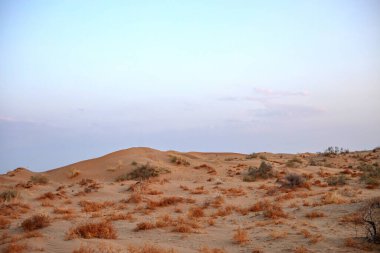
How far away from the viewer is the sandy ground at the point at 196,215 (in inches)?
342

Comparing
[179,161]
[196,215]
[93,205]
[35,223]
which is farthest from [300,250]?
[179,161]

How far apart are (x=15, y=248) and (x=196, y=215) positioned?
6320mm

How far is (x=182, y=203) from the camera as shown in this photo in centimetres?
1574

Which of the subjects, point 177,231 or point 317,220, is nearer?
point 177,231

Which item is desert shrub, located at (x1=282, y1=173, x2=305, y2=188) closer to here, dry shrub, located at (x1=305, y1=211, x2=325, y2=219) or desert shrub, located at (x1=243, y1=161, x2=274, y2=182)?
desert shrub, located at (x1=243, y1=161, x2=274, y2=182)

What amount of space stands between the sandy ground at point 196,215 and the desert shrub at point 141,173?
2.05ft

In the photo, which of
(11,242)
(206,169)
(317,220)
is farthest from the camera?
(206,169)

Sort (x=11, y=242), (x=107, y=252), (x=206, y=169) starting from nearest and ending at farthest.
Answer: (x=107, y=252)
(x=11, y=242)
(x=206, y=169)

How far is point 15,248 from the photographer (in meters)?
8.08

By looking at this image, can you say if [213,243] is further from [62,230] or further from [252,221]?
[62,230]

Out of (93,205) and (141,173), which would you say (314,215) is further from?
(141,173)

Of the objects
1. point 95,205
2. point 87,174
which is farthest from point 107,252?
→ point 87,174

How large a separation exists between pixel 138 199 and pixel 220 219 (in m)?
5.03

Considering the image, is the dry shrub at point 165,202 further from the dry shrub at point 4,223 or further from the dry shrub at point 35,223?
the dry shrub at point 4,223
